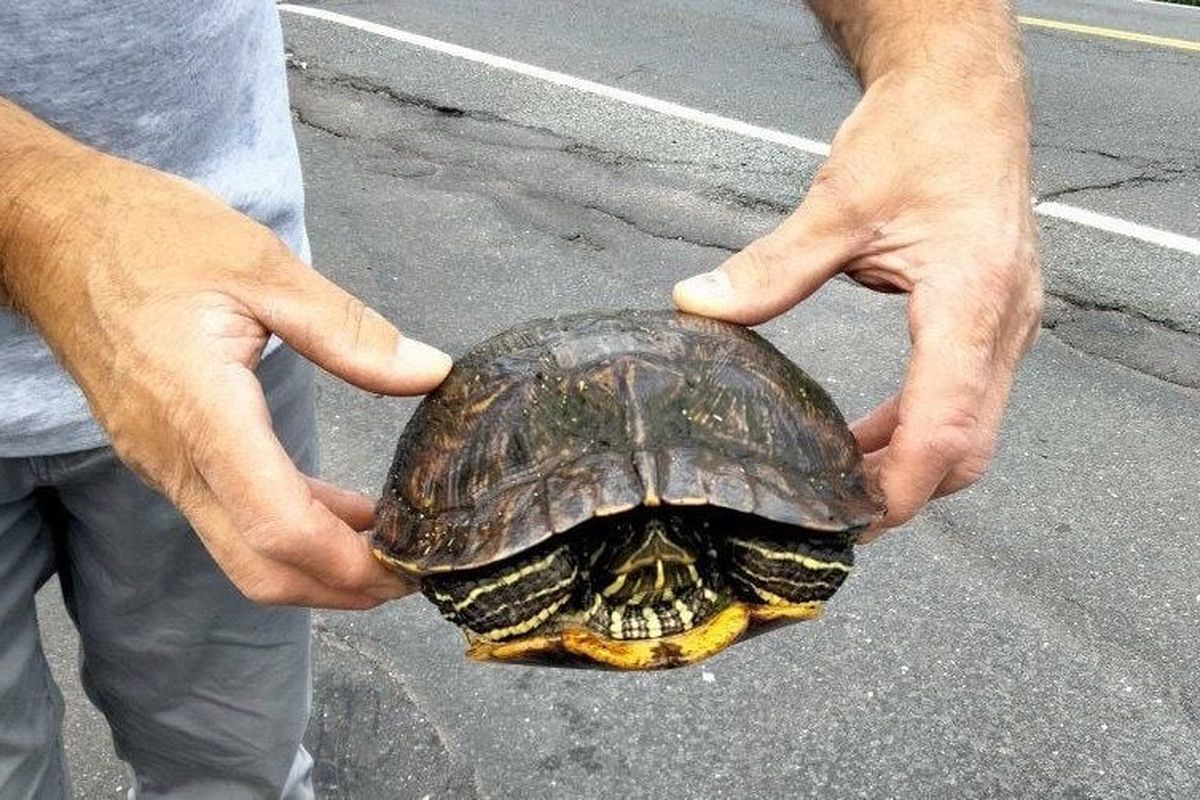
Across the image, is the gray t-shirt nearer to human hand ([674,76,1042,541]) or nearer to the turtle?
the turtle

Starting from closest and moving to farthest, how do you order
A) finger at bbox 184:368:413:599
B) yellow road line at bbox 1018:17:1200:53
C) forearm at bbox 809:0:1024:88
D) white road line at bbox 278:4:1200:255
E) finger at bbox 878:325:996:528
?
finger at bbox 184:368:413:599 < finger at bbox 878:325:996:528 < forearm at bbox 809:0:1024:88 < white road line at bbox 278:4:1200:255 < yellow road line at bbox 1018:17:1200:53

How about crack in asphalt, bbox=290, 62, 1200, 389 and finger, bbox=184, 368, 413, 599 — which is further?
crack in asphalt, bbox=290, 62, 1200, 389

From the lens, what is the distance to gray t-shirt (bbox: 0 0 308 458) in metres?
1.80

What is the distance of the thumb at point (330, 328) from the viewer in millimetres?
1548

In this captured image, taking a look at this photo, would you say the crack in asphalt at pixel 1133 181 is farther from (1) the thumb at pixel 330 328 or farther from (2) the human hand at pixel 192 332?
(2) the human hand at pixel 192 332

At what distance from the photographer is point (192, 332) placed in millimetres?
1487

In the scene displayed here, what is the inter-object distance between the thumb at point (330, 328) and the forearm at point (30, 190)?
0.92ft

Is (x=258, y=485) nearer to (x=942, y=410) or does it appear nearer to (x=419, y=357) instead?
(x=419, y=357)

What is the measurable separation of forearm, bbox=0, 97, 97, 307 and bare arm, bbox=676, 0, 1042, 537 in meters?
0.88

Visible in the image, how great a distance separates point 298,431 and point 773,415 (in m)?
0.90

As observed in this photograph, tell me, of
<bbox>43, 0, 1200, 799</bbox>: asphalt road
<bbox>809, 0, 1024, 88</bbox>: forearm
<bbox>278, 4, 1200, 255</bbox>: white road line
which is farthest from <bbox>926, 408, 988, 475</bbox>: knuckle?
<bbox>278, 4, 1200, 255</bbox>: white road line

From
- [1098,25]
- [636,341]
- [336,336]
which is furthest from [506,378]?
[1098,25]

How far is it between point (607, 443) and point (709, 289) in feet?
0.95

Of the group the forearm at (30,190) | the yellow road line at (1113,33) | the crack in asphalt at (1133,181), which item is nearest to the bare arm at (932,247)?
the forearm at (30,190)
